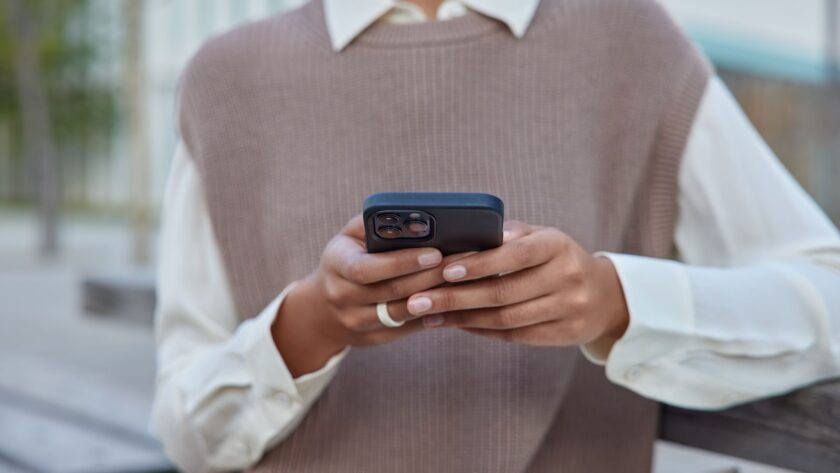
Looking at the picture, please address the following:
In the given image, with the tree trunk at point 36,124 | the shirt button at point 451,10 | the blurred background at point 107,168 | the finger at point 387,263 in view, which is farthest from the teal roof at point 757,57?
the finger at point 387,263

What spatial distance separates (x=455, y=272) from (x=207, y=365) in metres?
0.54

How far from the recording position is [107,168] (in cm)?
3081

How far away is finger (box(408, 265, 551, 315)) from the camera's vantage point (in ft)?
3.31

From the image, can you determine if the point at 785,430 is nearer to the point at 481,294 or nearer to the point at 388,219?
the point at 481,294

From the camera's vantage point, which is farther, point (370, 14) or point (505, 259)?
point (370, 14)

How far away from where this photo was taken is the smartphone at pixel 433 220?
0.96 meters

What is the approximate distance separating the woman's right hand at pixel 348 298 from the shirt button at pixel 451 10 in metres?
0.47

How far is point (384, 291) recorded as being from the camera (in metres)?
1.03

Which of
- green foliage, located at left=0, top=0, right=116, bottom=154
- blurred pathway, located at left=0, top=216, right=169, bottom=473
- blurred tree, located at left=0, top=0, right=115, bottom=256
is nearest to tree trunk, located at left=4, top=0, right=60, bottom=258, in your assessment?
blurred tree, located at left=0, top=0, right=115, bottom=256

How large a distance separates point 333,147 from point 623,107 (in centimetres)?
40

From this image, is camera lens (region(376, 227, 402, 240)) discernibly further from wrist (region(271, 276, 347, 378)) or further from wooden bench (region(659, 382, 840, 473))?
wooden bench (region(659, 382, 840, 473))

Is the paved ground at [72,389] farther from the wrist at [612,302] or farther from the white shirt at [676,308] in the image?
the wrist at [612,302]

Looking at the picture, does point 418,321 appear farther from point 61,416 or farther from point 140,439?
point 61,416

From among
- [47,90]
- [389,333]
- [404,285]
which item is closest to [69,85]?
[47,90]
